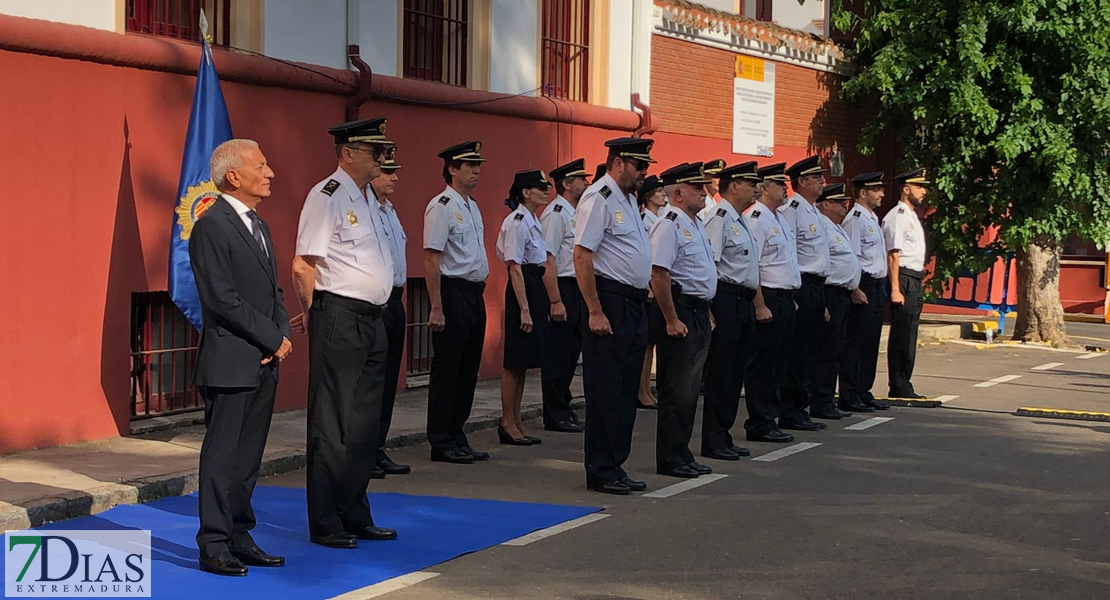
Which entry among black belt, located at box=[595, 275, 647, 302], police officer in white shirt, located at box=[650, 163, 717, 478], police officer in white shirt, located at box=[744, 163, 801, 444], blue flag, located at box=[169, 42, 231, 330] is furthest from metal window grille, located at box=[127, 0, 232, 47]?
police officer in white shirt, located at box=[744, 163, 801, 444]

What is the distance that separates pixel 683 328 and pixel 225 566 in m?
3.96

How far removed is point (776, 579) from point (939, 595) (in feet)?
2.46

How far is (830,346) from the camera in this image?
13148 mm

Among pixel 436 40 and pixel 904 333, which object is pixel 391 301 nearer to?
pixel 436 40

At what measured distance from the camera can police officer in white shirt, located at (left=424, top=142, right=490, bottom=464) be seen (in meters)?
10.6

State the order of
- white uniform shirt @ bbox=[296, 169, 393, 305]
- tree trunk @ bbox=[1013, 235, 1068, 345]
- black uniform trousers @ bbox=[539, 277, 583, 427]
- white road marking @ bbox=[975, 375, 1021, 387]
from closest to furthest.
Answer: white uniform shirt @ bbox=[296, 169, 393, 305] < black uniform trousers @ bbox=[539, 277, 583, 427] < white road marking @ bbox=[975, 375, 1021, 387] < tree trunk @ bbox=[1013, 235, 1068, 345]

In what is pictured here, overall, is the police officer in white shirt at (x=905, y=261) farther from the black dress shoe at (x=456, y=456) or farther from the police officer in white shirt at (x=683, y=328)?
the black dress shoe at (x=456, y=456)

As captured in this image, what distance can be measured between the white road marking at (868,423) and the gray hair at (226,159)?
7.06m

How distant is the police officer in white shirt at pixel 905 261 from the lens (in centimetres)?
1427

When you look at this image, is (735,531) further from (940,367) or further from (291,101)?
(940,367)

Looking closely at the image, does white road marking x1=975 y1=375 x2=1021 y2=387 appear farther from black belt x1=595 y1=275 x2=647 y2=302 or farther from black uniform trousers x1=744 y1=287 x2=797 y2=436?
black belt x1=595 y1=275 x2=647 y2=302

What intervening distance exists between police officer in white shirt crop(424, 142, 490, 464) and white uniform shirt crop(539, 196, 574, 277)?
1.51 m

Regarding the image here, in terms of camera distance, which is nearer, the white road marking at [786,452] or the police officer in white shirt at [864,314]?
the white road marking at [786,452]

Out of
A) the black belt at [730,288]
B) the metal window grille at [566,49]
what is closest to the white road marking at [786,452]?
the black belt at [730,288]
